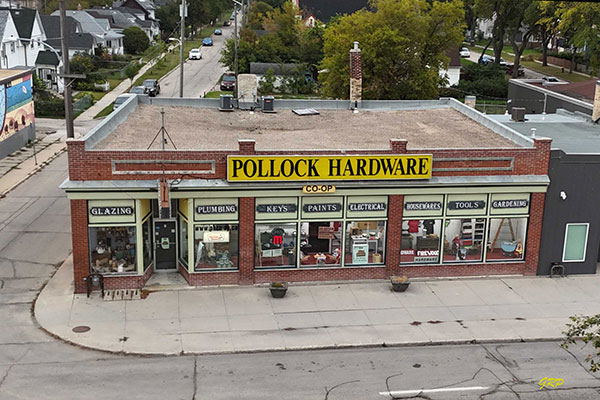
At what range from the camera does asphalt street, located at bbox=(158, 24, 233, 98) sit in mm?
73188

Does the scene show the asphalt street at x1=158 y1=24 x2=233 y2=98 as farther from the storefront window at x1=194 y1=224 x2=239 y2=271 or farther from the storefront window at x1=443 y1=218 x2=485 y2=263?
the storefront window at x1=443 y1=218 x2=485 y2=263

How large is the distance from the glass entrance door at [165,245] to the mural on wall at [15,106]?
73.7 feet

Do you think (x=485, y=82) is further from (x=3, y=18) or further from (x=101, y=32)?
(x=3, y=18)

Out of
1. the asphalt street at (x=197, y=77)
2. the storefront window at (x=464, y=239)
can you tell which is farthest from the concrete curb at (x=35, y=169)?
the asphalt street at (x=197, y=77)

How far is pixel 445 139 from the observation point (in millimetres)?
29000

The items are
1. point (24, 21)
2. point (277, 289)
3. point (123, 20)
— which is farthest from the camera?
point (123, 20)

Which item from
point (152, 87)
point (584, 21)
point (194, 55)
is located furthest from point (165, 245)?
point (194, 55)

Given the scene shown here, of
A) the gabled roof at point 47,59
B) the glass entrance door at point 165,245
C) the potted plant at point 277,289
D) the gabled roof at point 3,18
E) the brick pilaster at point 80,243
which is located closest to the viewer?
the brick pilaster at point 80,243

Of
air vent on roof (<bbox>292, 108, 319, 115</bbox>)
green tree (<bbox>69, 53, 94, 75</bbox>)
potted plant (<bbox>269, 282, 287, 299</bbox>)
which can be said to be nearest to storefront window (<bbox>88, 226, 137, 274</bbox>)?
potted plant (<bbox>269, 282, 287, 299</bbox>)

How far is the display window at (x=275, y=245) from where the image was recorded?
25.4m

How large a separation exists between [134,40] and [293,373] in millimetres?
82717

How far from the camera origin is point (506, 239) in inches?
1066

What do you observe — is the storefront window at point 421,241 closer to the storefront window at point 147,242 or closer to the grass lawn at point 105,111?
the storefront window at point 147,242

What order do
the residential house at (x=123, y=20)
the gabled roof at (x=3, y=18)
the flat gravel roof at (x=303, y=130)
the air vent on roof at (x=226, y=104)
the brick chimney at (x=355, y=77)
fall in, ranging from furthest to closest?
the residential house at (x=123, y=20), the gabled roof at (x=3, y=18), the brick chimney at (x=355, y=77), the air vent on roof at (x=226, y=104), the flat gravel roof at (x=303, y=130)
